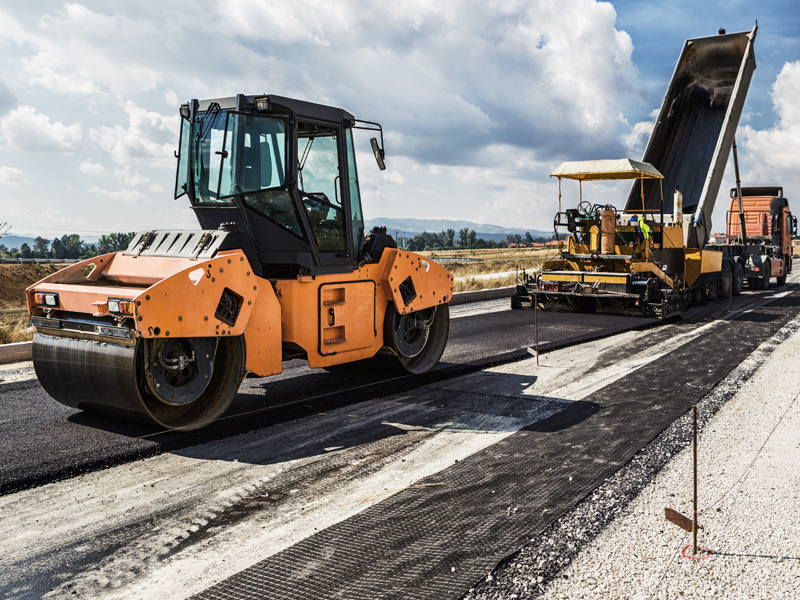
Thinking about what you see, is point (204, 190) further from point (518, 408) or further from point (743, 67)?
point (743, 67)

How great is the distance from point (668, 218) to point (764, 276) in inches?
252

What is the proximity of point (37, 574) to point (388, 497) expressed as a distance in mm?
1897

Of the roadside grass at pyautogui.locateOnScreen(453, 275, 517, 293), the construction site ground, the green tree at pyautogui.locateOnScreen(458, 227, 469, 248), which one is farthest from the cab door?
the green tree at pyautogui.locateOnScreen(458, 227, 469, 248)

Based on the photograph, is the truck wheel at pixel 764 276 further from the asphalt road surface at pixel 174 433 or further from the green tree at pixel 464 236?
the green tree at pixel 464 236

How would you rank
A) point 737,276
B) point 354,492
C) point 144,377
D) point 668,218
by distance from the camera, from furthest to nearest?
point 737,276 < point 668,218 < point 144,377 < point 354,492

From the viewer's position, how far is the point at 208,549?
3486 millimetres

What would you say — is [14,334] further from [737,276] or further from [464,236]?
[464,236]

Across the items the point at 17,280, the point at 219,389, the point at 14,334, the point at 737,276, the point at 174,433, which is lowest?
the point at 174,433

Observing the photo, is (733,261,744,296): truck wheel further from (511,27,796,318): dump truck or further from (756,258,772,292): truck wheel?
(756,258,772,292): truck wheel

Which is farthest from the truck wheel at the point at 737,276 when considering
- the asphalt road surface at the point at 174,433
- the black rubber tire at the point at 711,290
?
the asphalt road surface at the point at 174,433

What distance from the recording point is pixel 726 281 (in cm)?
1686

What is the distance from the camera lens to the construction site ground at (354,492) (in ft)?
10.5

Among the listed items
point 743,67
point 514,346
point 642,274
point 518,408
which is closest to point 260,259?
point 518,408

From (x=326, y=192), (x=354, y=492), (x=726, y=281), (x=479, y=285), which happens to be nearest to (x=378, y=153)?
(x=326, y=192)
